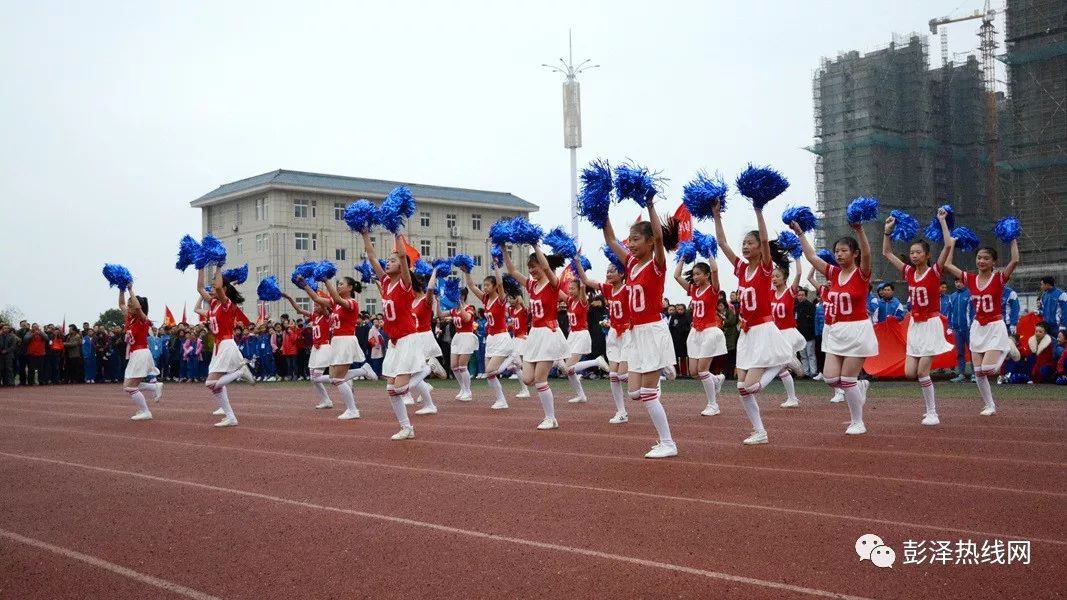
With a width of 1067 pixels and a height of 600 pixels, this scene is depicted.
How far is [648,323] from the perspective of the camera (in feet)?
31.4

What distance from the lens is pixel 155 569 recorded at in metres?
5.90

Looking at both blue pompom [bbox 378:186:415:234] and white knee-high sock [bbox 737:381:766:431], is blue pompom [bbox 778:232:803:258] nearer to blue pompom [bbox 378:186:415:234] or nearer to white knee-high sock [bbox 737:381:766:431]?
white knee-high sock [bbox 737:381:766:431]

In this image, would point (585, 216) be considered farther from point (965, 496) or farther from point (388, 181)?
point (388, 181)

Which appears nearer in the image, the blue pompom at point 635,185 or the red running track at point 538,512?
the red running track at point 538,512

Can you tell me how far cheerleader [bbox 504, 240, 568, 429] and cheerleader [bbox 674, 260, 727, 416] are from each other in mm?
1994

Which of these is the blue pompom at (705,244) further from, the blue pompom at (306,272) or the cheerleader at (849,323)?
the blue pompom at (306,272)

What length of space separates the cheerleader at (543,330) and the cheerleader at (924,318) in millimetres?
4488

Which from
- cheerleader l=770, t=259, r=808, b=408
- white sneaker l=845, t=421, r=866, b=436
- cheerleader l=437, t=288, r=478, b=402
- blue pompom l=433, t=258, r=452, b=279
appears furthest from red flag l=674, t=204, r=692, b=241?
cheerleader l=437, t=288, r=478, b=402

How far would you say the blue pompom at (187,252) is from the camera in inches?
552

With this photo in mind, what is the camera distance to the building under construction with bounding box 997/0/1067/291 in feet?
130

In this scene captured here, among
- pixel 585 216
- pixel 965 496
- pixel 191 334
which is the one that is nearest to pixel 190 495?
pixel 585 216

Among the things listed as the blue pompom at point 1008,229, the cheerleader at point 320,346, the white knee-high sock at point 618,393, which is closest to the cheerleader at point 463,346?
the cheerleader at point 320,346

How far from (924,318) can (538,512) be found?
7.35 m

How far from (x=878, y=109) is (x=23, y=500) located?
48.5 meters
